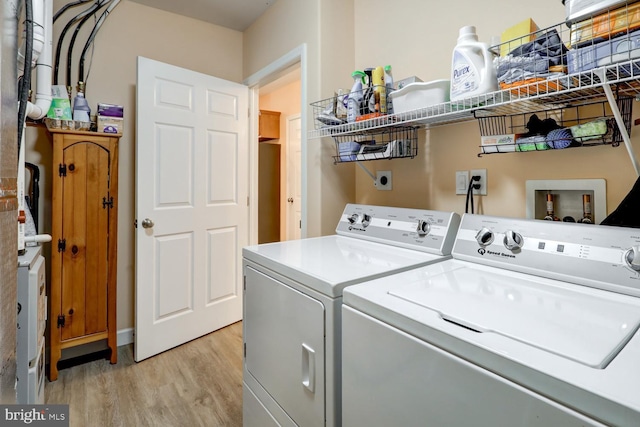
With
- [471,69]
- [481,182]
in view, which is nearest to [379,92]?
[471,69]

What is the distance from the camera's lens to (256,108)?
291cm

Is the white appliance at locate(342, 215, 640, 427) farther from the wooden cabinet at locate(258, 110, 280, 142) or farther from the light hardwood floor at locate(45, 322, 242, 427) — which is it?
the wooden cabinet at locate(258, 110, 280, 142)

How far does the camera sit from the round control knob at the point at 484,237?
44.3 inches

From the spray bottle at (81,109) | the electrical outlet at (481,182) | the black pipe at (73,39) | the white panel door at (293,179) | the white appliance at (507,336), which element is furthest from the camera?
the white panel door at (293,179)

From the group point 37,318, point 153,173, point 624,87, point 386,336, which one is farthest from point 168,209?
point 624,87

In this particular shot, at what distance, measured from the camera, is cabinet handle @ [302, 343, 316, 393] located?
100 cm

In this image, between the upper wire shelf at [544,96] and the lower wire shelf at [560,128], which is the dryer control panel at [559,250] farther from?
the upper wire shelf at [544,96]

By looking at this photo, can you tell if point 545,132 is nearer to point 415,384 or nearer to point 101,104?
point 415,384

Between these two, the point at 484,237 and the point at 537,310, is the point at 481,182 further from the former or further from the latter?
the point at 537,310

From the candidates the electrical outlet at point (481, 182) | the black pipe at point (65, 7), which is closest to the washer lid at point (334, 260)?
the electrical outlet at point (481, 182)

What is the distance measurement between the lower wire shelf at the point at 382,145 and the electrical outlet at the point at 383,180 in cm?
18

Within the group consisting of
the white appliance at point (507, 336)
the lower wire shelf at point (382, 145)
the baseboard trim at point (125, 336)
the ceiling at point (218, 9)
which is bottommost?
the baseboard trim at point (125, 336)

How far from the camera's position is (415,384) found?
0.71 metres

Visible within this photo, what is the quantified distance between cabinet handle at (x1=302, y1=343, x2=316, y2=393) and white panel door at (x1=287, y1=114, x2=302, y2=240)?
321 cm
